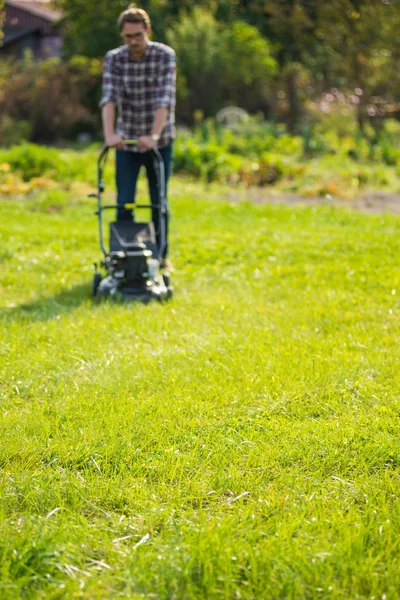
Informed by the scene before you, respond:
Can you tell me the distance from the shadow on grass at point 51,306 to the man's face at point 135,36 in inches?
64.7

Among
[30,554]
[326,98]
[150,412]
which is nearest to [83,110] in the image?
[326,98]

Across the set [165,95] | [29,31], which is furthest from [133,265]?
[29,31]

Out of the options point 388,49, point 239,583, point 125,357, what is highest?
point 388,49

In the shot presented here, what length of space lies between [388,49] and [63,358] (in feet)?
45.2

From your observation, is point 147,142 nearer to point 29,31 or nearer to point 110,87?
point 110,87

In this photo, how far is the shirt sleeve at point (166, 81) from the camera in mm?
5520

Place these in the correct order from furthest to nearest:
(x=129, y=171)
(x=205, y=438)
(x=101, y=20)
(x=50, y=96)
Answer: (x=101, y=20) < (x=50, y=96) < (x=129, y=171) < (x=205, y=438)

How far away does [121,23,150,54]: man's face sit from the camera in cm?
529

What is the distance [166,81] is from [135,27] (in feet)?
1.37

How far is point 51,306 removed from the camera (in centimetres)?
509

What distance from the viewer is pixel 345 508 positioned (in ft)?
8.54

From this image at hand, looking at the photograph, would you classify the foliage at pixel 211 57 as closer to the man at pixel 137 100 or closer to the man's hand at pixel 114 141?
the man at pixel 137 100

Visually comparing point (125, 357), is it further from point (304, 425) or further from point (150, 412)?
point (304, 425)

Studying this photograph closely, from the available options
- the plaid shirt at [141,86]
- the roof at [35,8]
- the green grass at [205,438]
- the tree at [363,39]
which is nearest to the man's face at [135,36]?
the plaid shirt at [141,86]
